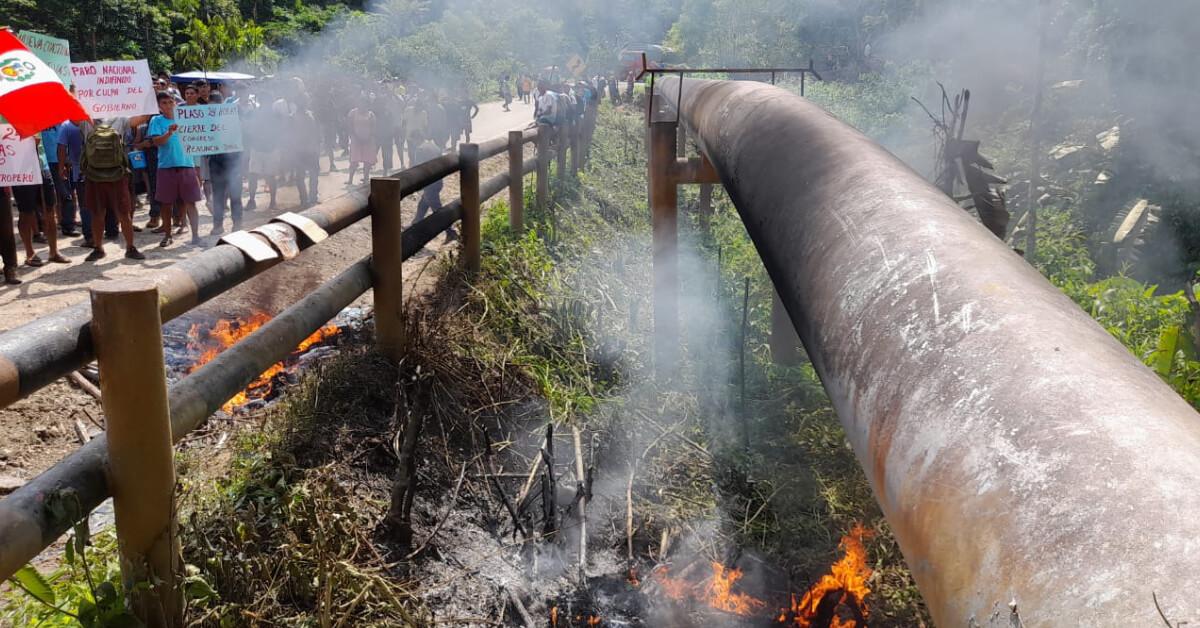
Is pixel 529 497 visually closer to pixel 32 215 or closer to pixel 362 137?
pixel 32 215

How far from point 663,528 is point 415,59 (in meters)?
29.6

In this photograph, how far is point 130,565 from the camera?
6.61ft

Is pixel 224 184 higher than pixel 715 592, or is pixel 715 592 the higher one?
pixel 224 184

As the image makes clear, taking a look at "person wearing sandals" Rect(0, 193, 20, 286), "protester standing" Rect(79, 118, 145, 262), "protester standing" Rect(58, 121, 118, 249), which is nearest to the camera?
"person wearing sandals" Rect(0, 193, 20, 286)

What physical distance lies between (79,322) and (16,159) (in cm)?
608

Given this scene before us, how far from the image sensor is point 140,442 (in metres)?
1.95

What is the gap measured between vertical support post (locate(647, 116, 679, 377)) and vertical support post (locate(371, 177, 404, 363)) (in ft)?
6.34

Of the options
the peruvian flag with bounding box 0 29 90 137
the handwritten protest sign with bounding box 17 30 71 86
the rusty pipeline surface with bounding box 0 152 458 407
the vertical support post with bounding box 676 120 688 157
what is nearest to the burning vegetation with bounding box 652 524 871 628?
the rusty pipeline surface with bounding box 0 152 458 407

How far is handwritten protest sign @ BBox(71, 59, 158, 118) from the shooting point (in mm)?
7723

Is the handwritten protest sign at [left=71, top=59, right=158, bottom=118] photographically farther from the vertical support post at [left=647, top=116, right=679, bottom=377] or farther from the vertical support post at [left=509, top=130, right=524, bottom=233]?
the vertical support post at [left=647, top=116, right=679, bottom=377]

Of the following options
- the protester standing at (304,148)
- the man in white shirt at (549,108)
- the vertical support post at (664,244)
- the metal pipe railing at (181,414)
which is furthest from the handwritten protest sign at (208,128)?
the metal pipe railing at (181,414)

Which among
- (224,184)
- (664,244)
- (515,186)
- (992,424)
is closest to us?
(992,424)

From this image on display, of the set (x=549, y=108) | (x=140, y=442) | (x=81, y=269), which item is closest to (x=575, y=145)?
(x=549, y=108)

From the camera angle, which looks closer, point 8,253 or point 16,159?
point 16,159
